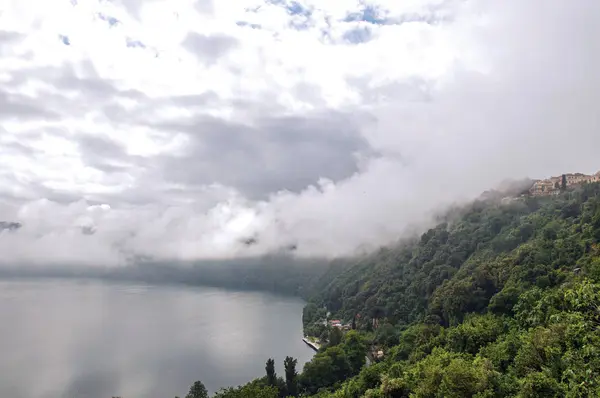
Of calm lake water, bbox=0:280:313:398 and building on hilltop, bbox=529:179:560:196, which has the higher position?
building on hilltop, bbox=529:179:560:196

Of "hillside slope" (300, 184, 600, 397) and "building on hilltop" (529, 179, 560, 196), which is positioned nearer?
"hillside slope" (300, 184, 600, 397)

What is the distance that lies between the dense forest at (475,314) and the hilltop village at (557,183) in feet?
14.4

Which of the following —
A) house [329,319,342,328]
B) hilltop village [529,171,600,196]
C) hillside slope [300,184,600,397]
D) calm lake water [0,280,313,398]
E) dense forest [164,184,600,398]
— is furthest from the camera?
house [329,319,342,328]

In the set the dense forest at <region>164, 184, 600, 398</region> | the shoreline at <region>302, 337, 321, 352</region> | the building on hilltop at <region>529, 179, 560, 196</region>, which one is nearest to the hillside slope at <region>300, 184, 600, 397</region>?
the dense forest at <region>164, 184, 600, 398</region>

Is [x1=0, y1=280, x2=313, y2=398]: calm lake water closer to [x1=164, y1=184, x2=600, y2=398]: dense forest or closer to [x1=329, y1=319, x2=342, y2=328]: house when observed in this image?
[x1=329, y1=319, x2=342, y2=328]: house

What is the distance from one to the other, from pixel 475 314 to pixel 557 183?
148 ft

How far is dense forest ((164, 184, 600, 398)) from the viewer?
55.6 ft

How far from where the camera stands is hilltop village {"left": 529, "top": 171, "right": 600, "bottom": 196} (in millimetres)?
72562

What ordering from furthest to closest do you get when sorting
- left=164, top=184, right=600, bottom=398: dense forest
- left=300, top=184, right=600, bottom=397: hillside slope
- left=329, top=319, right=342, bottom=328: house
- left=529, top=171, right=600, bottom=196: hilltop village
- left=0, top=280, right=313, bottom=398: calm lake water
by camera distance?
left=329, top=319, right=342, bottom=328: house < left=529, top=171, right=600, bottom=196: hilltop village < left=0, top=280, right=313, bottom=398: calm lake water < left=164, top=184, right=600, bottom=398: dense forest < left=300, top=184, right=600, bottom=397: hillside slope

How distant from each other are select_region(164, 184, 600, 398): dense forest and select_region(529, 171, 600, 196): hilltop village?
440 centimetres

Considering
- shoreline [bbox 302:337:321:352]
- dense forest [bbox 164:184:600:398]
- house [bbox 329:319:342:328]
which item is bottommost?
shoreline [bbox 302:337:321:352]

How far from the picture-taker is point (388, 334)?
5484 cm

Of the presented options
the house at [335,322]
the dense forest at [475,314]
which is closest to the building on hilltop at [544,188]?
the dense forest at [475,314]

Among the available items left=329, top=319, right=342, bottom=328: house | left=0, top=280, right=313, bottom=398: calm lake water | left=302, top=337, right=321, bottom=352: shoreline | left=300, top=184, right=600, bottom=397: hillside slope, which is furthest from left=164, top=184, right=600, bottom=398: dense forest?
left=0, top=280, right=313, bottom=398: calm lake water
